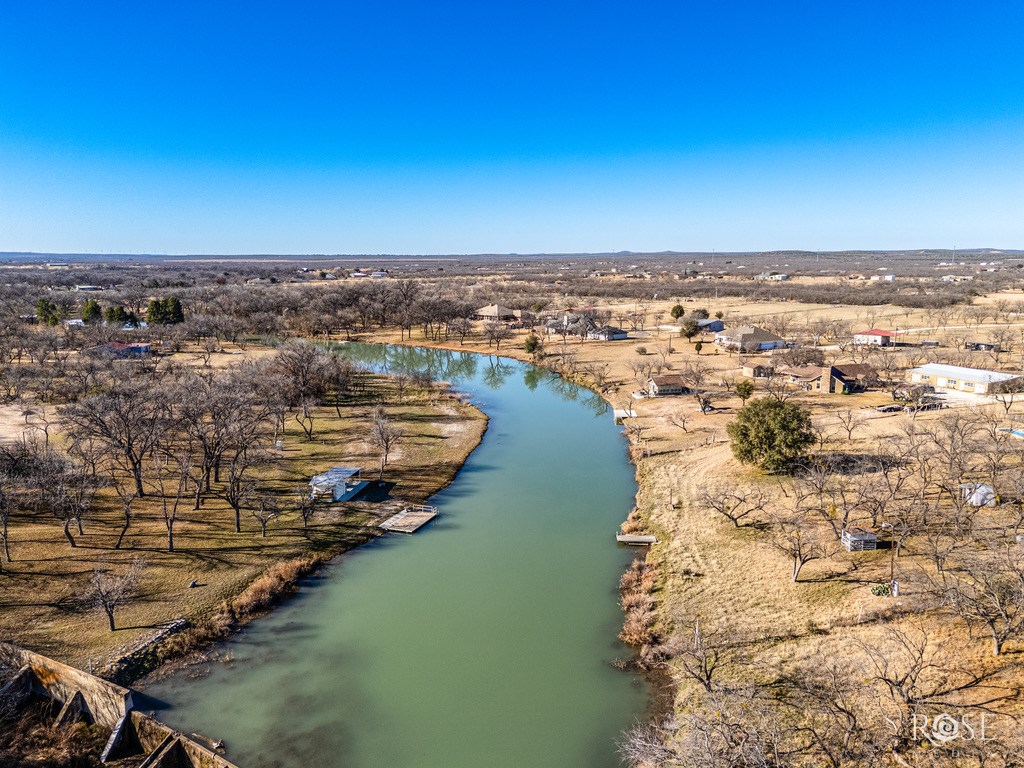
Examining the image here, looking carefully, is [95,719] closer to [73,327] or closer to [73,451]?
[73,451]

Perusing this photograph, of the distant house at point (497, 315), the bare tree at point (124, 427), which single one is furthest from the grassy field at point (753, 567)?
the distant house at point (497, 315)

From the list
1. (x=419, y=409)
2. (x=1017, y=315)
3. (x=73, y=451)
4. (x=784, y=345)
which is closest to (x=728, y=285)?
(x=1017, y=315)

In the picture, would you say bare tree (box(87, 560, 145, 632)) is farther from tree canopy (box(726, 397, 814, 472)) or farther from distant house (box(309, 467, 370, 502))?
tree canopy (box(726, 397, 814, 472))

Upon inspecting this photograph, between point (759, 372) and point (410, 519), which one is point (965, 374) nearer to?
point (759, 372)

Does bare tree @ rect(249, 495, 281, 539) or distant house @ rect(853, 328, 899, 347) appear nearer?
bare tree @ rect(249, 495, 281, 539)

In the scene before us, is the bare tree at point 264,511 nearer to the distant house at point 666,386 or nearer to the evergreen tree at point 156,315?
the distant house at point 666,386

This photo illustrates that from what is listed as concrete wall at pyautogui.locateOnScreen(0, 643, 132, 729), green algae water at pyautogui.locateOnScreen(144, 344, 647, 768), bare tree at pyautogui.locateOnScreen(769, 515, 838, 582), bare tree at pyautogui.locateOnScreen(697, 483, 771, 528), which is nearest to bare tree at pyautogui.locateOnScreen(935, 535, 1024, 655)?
bare tree at pyautogui.locateOnScreen(769, 515, 838, 582)

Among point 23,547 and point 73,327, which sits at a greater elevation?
point 73,327
